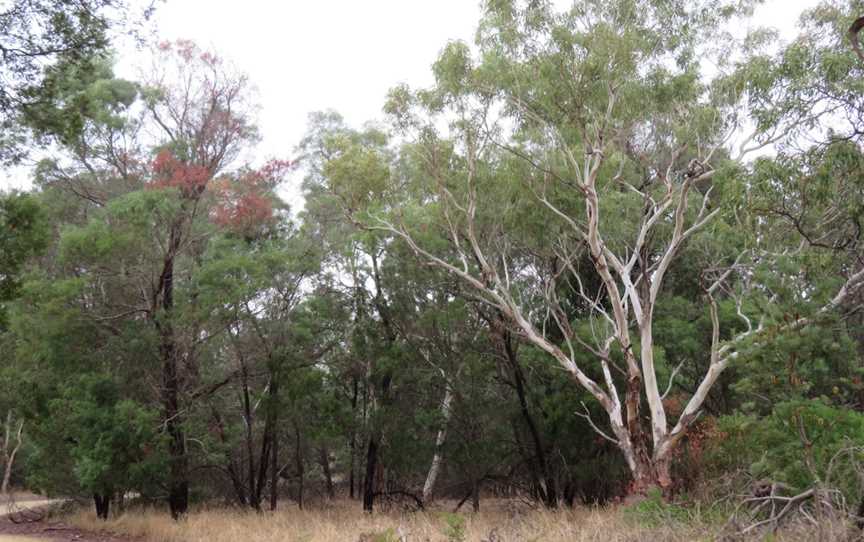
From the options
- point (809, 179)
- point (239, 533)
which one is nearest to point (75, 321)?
point (239, 533)

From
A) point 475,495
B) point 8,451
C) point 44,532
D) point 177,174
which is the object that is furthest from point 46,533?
point 8,451

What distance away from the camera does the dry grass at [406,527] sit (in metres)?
7.35

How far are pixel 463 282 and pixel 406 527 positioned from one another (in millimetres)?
7230

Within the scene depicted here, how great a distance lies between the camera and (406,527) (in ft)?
32.0

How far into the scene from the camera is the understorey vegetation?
9.47m

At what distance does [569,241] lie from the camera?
1509 cm

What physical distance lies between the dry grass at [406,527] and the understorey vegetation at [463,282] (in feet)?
1.24

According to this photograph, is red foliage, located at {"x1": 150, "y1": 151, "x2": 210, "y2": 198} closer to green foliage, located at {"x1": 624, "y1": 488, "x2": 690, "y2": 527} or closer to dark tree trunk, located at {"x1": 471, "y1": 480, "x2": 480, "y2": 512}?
dark tree trunk, located at {"x1": 471, "y1": 480, "x2": 480, "y2": 512}

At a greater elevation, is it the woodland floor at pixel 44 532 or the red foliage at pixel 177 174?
the red foliage at pixel 177 174

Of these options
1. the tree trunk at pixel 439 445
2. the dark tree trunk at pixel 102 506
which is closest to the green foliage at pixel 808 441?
the tree trunk at pixel 439 445

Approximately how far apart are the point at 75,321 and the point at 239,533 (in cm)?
556

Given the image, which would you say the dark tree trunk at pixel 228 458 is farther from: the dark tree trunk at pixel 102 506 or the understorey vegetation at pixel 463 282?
the dark tree trunk at pixel 102 506

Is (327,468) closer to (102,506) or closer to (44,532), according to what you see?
(102,506)

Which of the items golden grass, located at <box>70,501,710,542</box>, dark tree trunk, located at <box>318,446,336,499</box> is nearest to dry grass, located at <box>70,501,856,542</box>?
A: golden grass, located at <box>70,501,710,542</box>
